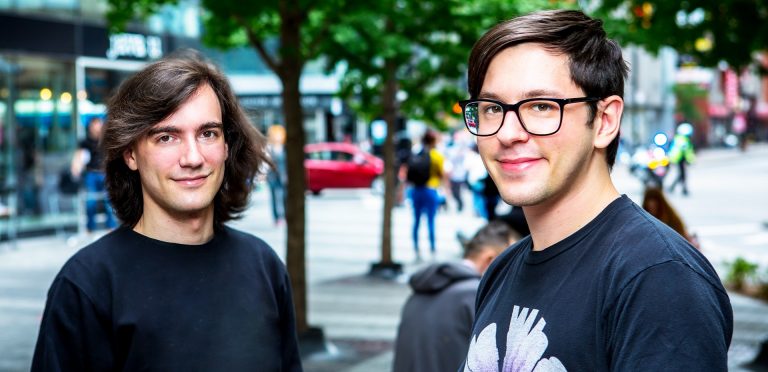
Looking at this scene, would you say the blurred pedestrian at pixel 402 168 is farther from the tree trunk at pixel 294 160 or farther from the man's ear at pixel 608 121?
the man's ear at pixel 608 121

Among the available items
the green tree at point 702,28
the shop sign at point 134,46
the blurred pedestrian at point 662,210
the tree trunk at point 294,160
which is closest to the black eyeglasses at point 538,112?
the blurred pedestrian at point 662,210

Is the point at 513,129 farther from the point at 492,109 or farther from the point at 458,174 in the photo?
the point at 458,174

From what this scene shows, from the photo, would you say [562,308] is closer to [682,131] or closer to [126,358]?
[126,358]

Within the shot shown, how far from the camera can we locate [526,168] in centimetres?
198

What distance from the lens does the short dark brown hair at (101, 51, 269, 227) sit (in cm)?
283

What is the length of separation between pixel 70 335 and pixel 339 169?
28.2m

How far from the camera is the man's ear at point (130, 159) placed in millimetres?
2939

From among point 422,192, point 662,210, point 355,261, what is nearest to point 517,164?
point 662,210

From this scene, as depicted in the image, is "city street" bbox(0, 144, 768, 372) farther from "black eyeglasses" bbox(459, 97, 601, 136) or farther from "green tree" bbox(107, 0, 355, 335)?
"black eyeglasses" bbox(459, 97, 601, 136)

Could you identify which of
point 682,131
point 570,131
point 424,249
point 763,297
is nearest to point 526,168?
point 570,131

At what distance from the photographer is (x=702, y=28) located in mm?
9969

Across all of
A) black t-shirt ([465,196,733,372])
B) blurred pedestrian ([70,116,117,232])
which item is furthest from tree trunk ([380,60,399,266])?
black t-shirt ([465,196,733,372])

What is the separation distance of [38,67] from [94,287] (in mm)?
18437

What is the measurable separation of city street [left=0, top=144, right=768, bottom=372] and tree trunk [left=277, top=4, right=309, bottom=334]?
2.02 ft
